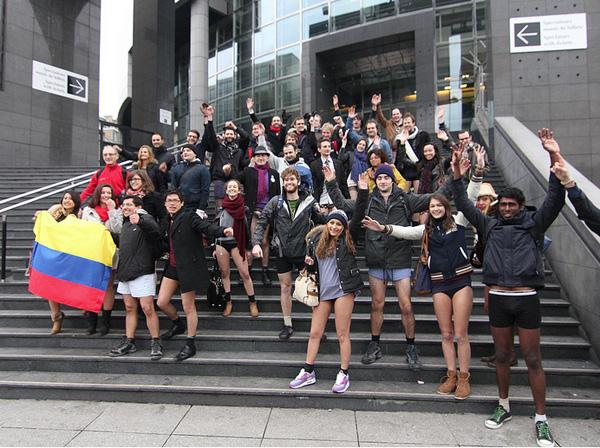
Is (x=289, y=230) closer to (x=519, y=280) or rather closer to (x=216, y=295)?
(x=216, y=295)

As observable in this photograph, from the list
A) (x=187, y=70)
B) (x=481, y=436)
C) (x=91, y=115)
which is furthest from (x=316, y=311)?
(x=187, y=70)

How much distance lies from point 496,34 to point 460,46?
1022cm

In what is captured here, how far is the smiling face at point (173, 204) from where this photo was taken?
4582 mm

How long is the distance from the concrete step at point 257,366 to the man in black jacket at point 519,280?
0.69 m

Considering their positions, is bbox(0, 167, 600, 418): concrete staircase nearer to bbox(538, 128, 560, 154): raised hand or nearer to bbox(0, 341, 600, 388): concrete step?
bbox(0, 341, 600, 388): concrete step

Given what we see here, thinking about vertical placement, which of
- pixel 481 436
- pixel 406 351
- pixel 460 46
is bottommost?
pixel 481 436

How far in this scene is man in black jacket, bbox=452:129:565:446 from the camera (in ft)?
10.9

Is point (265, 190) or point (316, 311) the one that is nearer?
point (316, 311)

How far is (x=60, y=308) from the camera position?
5.31m

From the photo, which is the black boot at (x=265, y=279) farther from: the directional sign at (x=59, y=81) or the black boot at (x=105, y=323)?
the directional sign at (x=59, y=81)

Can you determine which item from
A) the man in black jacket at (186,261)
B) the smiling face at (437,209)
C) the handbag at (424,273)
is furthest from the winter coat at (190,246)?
the smiling face at (437,209)

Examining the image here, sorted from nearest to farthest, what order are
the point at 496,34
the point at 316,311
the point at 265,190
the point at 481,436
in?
the point at 481,436 → the point at 316,311 → the point at 265,190 → the point at 496,34

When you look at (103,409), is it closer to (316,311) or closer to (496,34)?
(316,311)

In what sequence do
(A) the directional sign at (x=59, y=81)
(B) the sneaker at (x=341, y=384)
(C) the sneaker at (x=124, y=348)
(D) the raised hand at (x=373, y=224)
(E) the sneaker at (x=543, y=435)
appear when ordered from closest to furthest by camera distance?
1. (E) the sneaker at (x=543, y=435)
2. (B) the sneaker at (x=341, y=384)
3. (D) the raised hand at (x=373, y=224)
4. (C) the sneaker at (x=124, y=348)
5. (A) the directional sign at (x=59, y=81)
